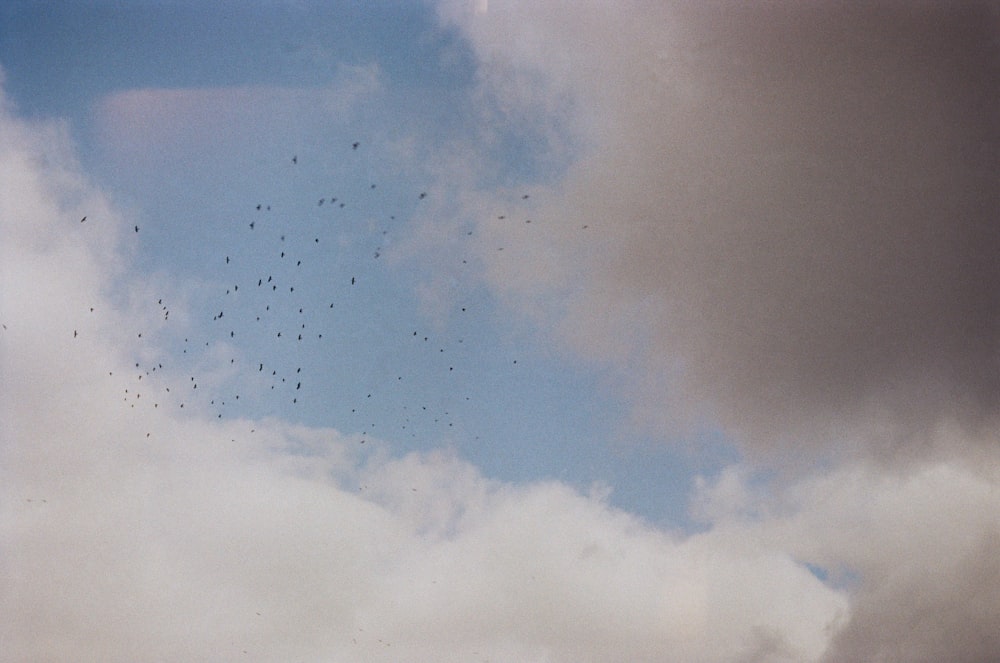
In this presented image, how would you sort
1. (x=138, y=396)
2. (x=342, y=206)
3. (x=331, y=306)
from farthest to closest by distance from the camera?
1. (x=138, y=396)
2. (x=331, y=306)
3. (x=342, y=206)

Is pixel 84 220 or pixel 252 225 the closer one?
pixel 252 225

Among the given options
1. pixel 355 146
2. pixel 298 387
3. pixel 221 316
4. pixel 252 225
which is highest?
pixel 355 146

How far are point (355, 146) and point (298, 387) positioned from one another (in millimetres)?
20913

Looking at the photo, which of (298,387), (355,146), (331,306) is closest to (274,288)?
(331,306)

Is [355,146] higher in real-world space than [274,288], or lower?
higher

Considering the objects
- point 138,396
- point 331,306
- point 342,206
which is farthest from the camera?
point 138,396

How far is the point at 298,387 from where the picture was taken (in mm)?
51906

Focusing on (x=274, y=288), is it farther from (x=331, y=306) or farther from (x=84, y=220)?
(x=84, y=220)

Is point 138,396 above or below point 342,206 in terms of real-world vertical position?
below

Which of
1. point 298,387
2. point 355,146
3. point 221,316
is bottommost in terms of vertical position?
point 298,387

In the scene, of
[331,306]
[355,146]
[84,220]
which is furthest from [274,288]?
[84,220]

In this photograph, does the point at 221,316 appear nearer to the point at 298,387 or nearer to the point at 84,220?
the point at 298,387

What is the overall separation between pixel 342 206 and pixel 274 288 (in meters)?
9.16

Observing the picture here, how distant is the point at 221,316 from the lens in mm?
50781
